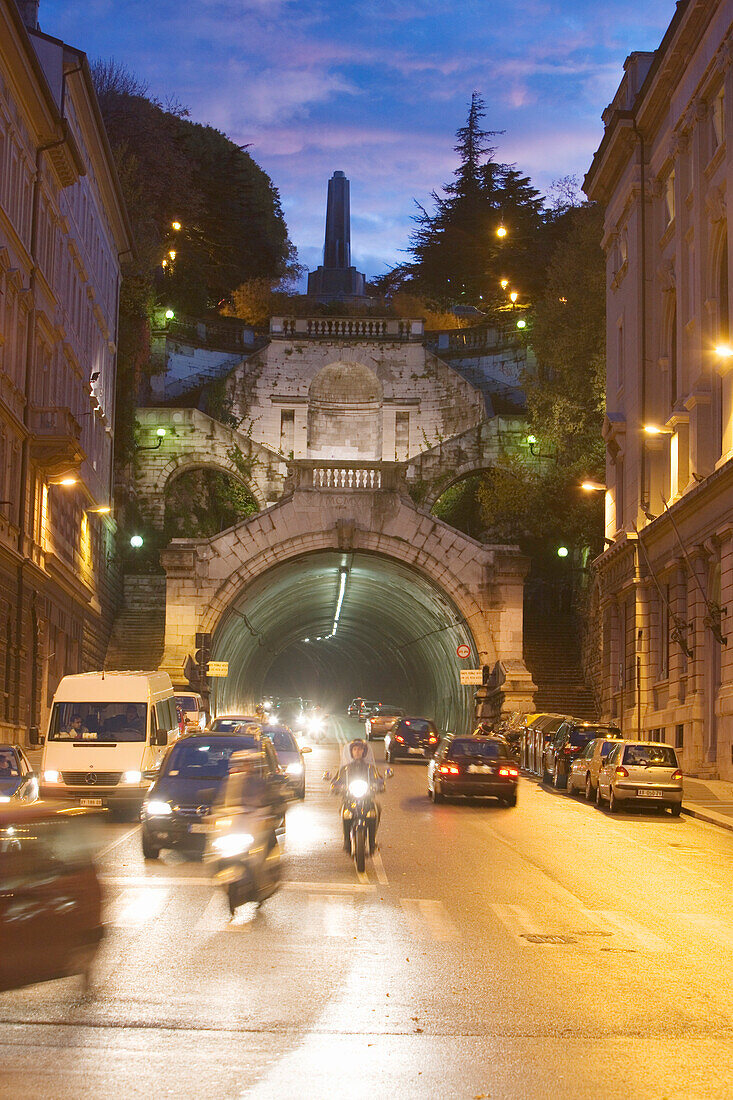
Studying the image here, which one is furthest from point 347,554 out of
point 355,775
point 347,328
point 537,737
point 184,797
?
point 184,797

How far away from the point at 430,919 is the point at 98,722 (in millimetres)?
11573

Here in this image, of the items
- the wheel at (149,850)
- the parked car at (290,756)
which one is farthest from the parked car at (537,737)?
the wheel at (149,850)

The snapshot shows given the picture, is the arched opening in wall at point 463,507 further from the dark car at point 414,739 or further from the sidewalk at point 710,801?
the sidewalk at point 710,801

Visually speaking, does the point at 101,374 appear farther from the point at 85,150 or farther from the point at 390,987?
the point at 390,987

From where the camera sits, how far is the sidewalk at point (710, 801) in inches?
989

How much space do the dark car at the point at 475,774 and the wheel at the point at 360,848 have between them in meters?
11.0

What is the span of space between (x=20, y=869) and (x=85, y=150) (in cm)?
4069

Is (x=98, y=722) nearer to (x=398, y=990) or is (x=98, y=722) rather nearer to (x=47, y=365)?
(x=398, y=990)

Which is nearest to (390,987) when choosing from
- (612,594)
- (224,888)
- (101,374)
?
(224,888)

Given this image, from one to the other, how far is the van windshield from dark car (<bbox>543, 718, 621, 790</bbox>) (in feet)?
44.0

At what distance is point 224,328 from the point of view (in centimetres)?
6944

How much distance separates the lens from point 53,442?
124ft

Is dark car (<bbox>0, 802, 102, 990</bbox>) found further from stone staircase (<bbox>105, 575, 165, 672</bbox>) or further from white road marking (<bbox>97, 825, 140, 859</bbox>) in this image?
stone staircase (<bbox>105, 575, 165, 672</bbox>)

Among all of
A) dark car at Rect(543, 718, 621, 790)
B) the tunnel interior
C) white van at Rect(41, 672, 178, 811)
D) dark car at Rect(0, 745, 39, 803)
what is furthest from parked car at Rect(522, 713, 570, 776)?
dark car at Rect(0, 745, 39, 803)
